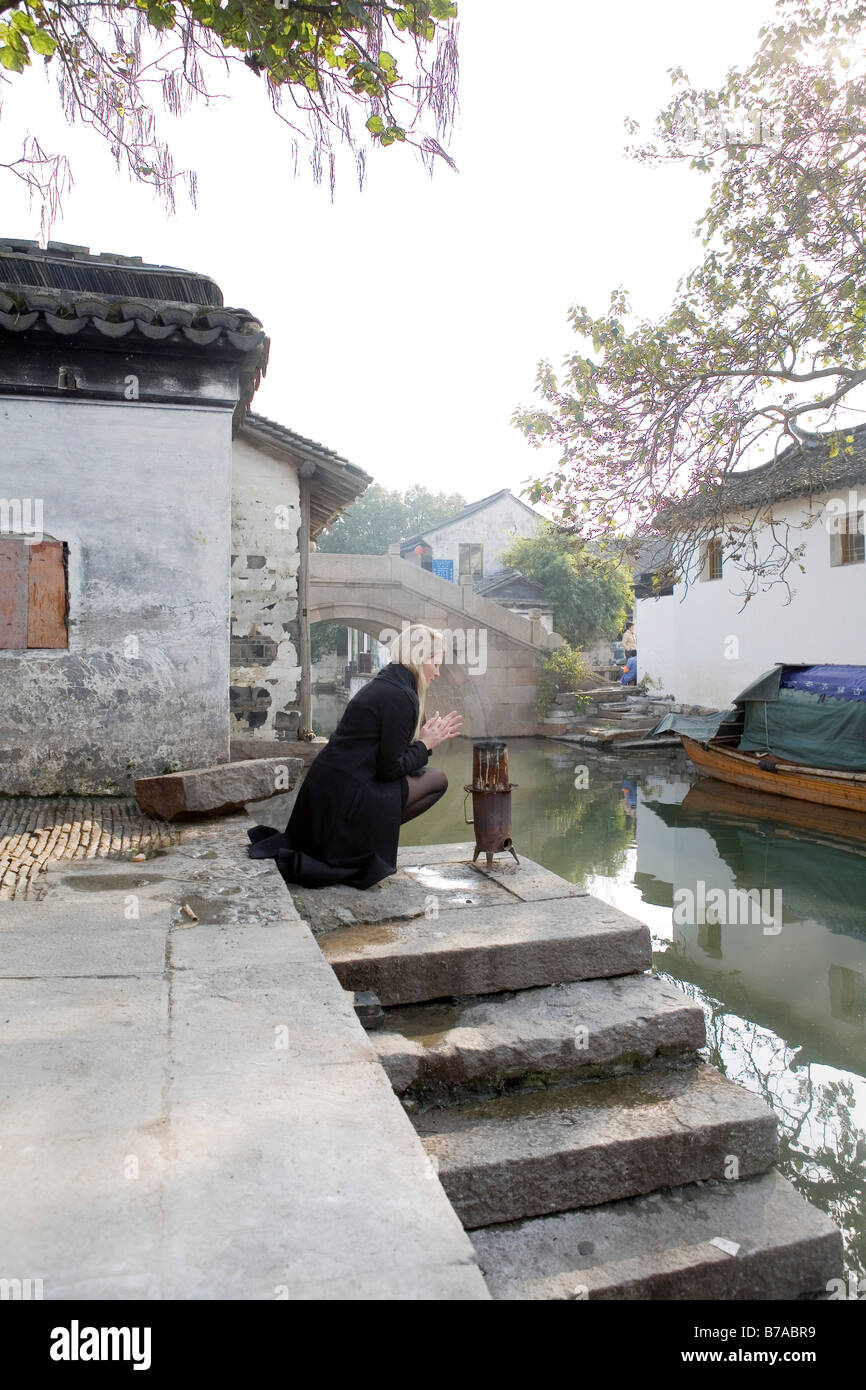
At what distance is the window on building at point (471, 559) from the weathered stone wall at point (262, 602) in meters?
29.3

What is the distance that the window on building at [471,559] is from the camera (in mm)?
39594

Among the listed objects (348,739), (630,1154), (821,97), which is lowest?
(630,1154)

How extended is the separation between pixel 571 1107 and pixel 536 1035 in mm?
287

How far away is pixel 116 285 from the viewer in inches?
288

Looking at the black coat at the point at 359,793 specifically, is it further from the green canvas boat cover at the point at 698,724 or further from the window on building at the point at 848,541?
the window on building at the point at 848,541

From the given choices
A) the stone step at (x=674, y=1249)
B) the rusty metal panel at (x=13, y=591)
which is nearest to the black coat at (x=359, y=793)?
the stone step at (x=674, y=1249)

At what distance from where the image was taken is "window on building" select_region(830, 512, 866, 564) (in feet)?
54.1

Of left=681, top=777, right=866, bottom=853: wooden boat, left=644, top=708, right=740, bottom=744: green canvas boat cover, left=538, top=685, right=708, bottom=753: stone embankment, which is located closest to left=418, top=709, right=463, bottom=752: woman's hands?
left=681, top=777, right=866, bottom=853: wooden boat

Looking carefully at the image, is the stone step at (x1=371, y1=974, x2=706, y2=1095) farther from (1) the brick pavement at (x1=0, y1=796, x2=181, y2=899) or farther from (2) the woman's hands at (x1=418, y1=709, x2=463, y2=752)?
(1) the brick pavement at (x1=0, y1=796, x2=181, y2=899)

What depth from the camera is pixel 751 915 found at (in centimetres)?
833

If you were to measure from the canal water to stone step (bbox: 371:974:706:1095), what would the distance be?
44.8 inches
